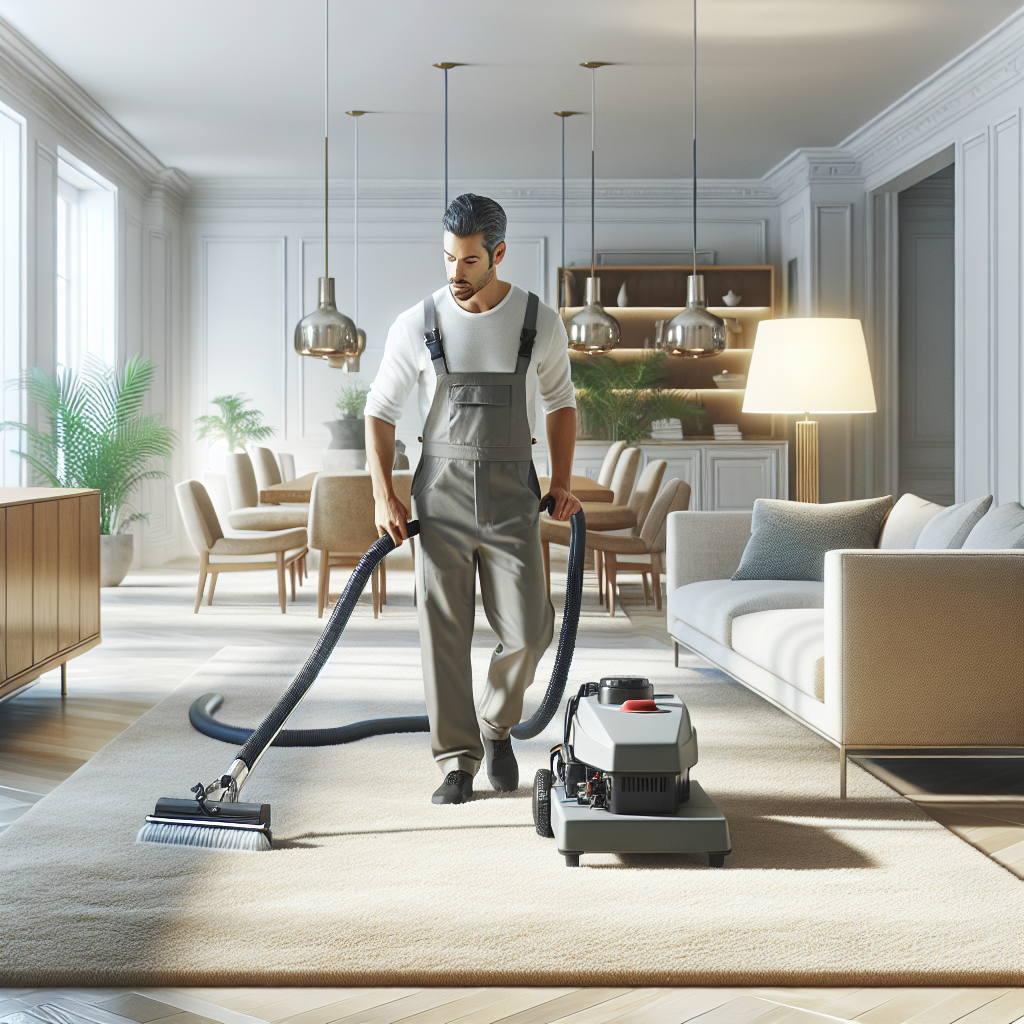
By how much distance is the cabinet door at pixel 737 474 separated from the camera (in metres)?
8.62

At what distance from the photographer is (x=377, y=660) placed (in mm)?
4535

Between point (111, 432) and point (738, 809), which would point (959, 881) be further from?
point (111, 432)

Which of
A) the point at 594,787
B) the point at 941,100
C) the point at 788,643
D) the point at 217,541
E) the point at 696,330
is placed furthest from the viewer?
the point at 941,100

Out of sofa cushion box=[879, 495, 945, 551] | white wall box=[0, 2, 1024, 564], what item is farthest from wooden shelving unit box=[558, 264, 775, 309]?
sofa cushion box=[879, 495, 945, 551]

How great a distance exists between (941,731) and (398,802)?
133 cm

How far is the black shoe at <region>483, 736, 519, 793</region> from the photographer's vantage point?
9.08ft

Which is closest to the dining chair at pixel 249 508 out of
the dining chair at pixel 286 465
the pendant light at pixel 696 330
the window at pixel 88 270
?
the dining chair at pixel 286 465

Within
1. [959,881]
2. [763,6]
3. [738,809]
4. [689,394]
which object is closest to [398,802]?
[738,809]

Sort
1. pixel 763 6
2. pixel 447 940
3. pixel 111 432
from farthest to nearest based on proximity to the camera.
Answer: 1. pixel 111 432
2. pixel 763 6
3. pixel 447 940

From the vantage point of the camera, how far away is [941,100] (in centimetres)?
647

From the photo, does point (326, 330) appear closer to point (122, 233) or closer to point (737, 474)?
point (122, 233)

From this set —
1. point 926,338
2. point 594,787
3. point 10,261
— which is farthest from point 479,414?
point 926,338

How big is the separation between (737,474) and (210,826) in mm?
6789

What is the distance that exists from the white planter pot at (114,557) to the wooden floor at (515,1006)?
5.50 m
